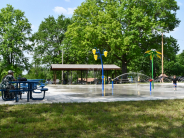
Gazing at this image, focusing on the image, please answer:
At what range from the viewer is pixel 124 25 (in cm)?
3800

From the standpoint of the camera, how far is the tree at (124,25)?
115 ft

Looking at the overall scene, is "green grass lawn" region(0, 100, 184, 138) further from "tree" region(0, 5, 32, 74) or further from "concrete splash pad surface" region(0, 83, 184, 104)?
"tree" region(0, 5, 32, 74)

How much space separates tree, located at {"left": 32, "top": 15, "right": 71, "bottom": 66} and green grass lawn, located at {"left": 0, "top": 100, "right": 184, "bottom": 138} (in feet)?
145

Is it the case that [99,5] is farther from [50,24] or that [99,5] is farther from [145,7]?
[50,24]

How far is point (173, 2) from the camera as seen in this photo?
3844 cm

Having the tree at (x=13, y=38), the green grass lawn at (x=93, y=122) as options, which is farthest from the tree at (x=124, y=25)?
the green grass lawn at (x=93, y=122)

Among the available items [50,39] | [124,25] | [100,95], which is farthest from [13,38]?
[100,95]

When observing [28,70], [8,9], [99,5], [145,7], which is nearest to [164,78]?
[145,7]

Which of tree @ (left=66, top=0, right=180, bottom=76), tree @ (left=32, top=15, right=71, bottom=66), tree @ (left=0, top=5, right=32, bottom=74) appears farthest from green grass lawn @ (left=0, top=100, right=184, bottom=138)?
tree @ (left=32, top=15, right=71, bottom=66)

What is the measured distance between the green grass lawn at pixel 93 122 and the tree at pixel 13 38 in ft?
123

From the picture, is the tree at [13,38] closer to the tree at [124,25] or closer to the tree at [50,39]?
the tree at [50,39]

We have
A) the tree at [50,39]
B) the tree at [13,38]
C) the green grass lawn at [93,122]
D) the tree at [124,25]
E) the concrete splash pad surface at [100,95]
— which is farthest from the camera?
the tree at [50,39]

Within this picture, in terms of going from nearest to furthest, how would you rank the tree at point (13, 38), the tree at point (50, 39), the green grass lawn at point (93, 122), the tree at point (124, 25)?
1. the green grass lawn at point (93, 122)
2. the tree at point (124, 25)
3. the tree at point (13, 38)
4. the tree at point (50, 39)

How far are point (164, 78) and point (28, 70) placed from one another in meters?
28.8
